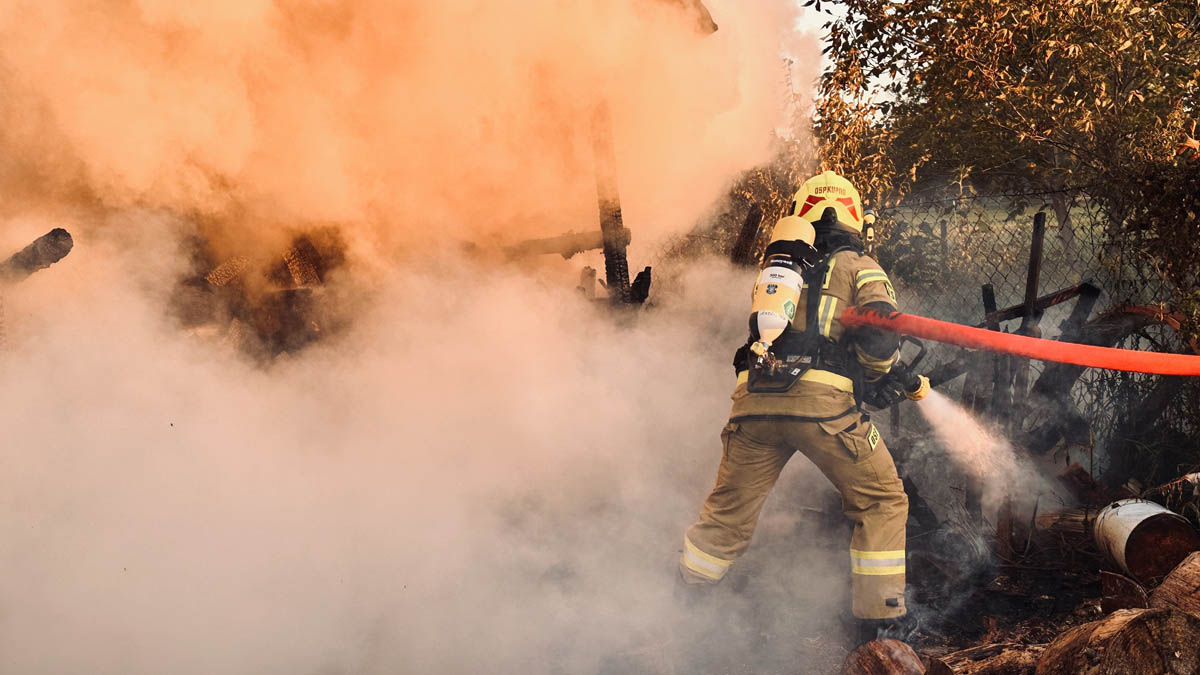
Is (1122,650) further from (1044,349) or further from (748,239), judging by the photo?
(748,239)

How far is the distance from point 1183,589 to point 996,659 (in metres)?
0.72

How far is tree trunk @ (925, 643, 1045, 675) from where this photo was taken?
2.98 m

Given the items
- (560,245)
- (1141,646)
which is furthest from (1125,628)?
(560,245)

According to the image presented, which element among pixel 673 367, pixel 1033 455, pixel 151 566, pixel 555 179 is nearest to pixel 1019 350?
pixel 1033 455

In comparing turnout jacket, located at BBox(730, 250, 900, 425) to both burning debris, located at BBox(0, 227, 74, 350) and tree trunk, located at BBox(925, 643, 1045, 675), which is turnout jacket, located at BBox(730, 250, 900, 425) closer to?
tree trunk, located at BBox(925, 643, 1045, 675)

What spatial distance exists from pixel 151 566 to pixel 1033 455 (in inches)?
168

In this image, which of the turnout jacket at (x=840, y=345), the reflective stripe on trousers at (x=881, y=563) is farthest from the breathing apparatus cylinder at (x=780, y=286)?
the reflective stripe on trousers at (x=881, y=563)

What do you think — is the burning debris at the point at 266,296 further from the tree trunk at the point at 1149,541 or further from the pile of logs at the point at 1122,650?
the tree trunk at the point at 1149,541

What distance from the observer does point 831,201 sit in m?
3.52

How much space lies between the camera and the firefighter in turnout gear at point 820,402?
3240 mm

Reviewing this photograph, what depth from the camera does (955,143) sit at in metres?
7.45

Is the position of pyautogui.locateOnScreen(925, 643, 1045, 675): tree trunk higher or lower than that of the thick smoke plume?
lower

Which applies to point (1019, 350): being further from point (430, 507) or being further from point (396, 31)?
point (396, 31)

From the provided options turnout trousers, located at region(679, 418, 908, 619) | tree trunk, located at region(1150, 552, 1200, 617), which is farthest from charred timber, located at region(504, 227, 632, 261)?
tree trunk, located at region(1150, 552, 1200, 617)
